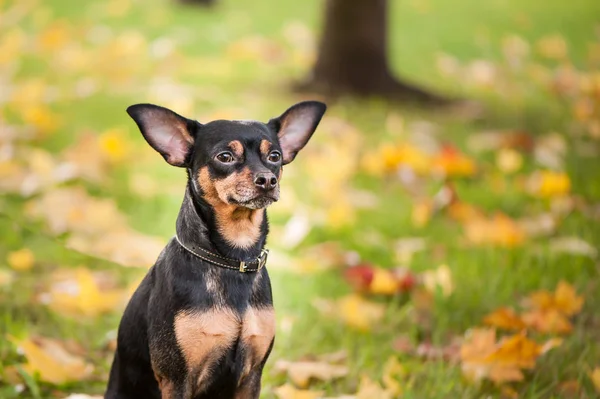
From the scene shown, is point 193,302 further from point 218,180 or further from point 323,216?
point 323,216

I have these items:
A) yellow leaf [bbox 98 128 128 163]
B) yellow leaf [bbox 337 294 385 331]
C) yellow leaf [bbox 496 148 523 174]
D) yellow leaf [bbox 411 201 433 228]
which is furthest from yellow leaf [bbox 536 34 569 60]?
yellow leaf [bbox 337 294 385 331]

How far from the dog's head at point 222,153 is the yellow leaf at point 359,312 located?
1.50m

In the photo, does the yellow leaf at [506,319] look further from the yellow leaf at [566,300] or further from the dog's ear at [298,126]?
the dog's ear at [298,126]

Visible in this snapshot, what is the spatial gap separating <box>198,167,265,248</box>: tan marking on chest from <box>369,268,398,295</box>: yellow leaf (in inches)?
70.7

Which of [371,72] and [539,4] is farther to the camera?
[539,4]

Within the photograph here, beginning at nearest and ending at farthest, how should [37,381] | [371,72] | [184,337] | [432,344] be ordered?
[184,337] < [37,381] < [432,344] < [371,72]

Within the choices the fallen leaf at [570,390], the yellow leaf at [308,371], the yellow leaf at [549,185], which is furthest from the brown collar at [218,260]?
the yellow leaf at [549,185]

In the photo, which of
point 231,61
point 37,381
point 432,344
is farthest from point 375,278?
point 231,61

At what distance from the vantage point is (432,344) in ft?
13.5

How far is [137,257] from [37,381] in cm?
145

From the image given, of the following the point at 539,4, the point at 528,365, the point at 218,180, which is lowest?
the point at 528,365

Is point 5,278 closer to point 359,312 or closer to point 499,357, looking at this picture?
point 359,312

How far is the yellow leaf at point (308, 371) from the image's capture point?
3.56 metres

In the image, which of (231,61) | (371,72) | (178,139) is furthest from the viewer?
(231,61)
